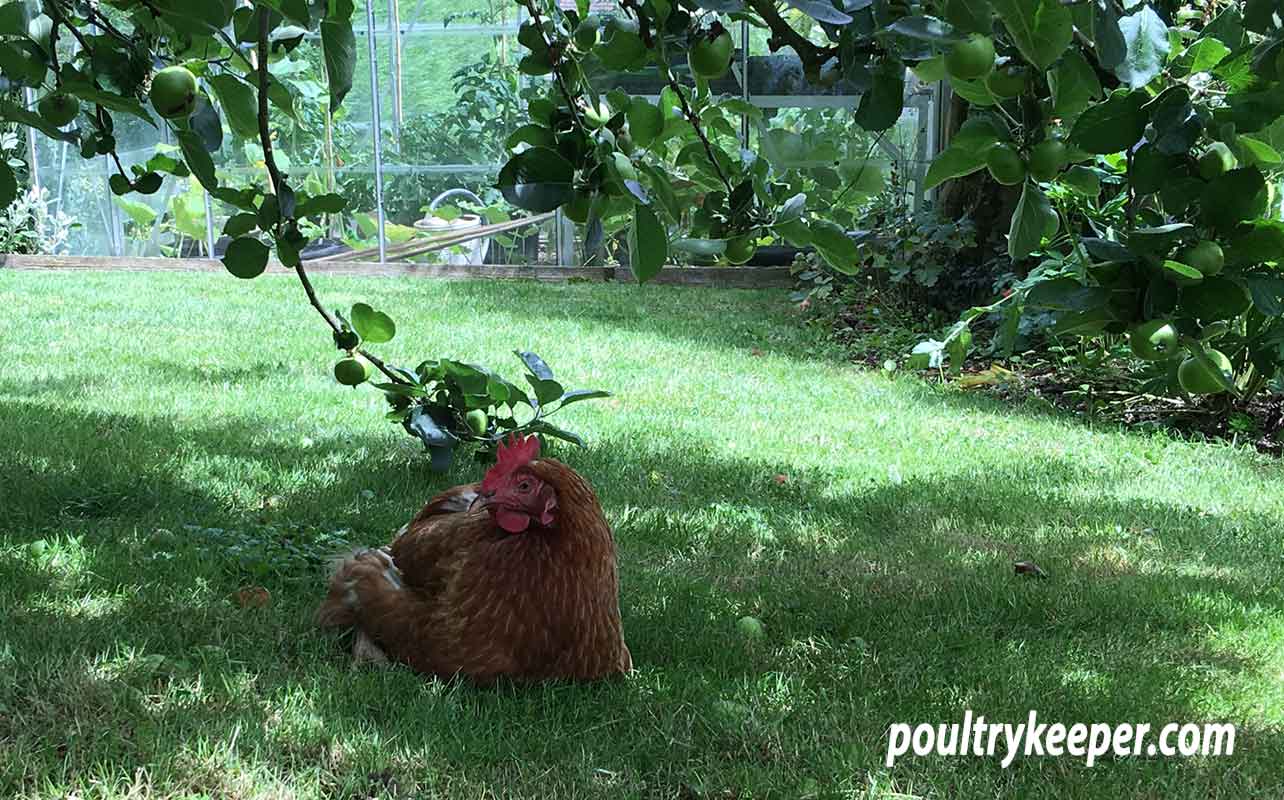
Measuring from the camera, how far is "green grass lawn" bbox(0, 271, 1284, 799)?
2.38 m

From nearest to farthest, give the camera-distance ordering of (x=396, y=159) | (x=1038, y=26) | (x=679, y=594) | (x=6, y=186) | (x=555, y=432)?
(x=1038, y=26), (x=6, y=186), (x=679, y=594), (x=555, y=432), (x=396, y=159)

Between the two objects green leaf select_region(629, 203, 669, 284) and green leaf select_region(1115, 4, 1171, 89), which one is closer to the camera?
green leaf select_region(1115, 4, 1171, 89)

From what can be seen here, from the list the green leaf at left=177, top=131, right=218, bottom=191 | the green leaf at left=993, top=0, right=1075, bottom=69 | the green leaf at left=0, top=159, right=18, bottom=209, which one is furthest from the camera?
the green leaf at left=0, top=159, right=18, bottom=209

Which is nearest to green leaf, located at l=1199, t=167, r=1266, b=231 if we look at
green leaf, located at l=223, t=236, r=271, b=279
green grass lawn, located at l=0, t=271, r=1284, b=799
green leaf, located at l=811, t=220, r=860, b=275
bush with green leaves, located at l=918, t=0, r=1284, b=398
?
bush with green leaves, located at l=918, t=0, r=1284, b=398

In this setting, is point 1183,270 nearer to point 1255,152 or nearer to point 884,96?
point 1255,152

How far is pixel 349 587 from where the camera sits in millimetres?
2926

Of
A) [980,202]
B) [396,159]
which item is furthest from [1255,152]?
[396,159]

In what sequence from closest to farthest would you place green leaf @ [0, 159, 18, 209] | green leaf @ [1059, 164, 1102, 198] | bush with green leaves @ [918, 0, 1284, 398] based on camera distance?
bush with green leaves @ [918, 0, 1284, 398]
green leaf @ [1059, 164, 1102, 198]
green leaf @ [0, 159, 18, 209]

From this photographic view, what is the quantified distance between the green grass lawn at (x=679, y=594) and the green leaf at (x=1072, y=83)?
151 cm

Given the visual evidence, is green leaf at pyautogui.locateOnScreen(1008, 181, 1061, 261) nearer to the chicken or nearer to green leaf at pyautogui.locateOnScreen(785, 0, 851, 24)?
green leaf at pyautogui.locateOnScreen(785, 0, 851, 24)

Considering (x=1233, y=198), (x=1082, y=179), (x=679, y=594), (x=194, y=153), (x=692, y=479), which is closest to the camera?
(x=1233, y=198)

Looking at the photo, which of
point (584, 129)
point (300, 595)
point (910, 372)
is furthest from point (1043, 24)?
point (910, 372)

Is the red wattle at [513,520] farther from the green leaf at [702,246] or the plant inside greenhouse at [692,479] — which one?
the green leaf at [702,246]

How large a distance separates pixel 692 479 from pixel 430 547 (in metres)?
1.94
